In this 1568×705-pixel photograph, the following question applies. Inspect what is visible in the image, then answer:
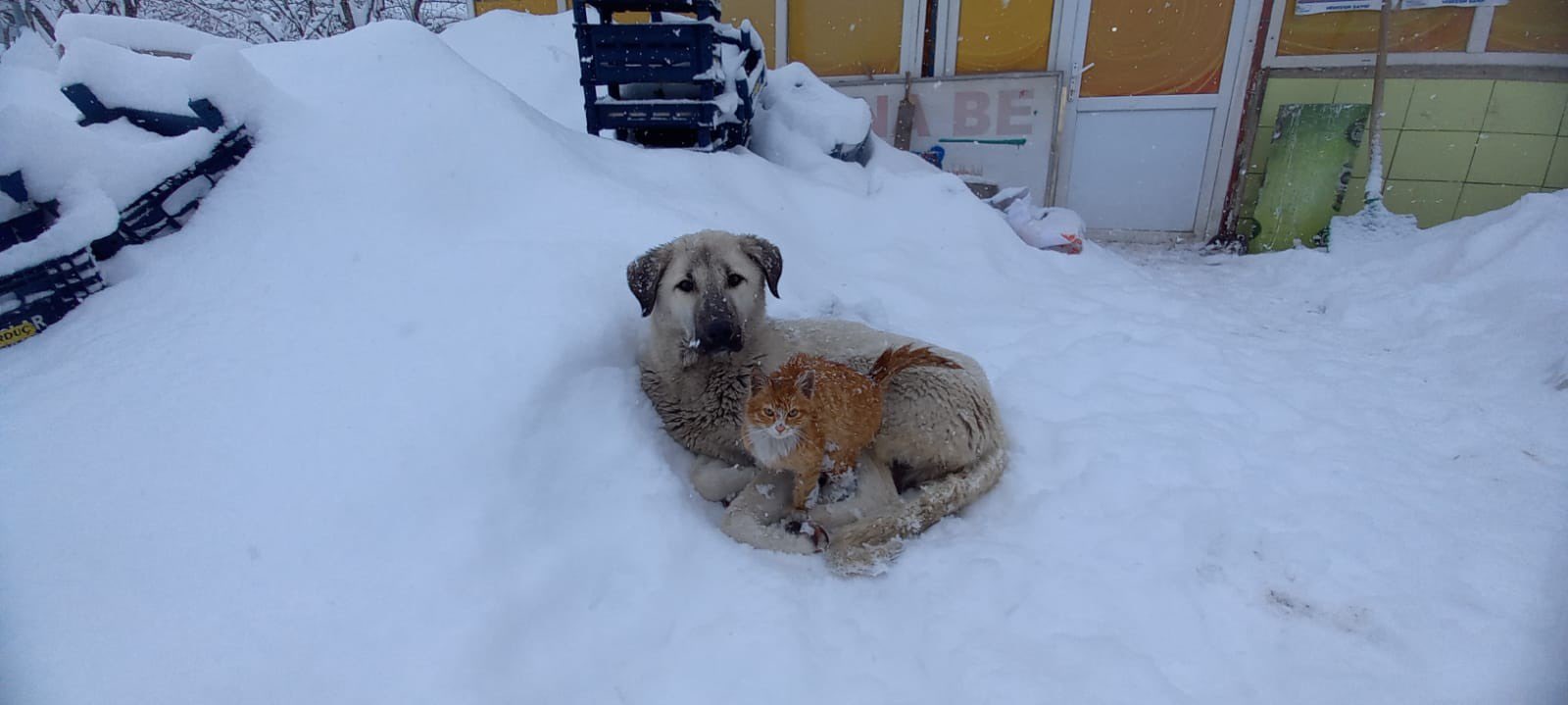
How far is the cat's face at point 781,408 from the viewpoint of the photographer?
2027 millimetres

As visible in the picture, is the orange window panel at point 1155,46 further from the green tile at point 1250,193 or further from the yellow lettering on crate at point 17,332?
the yellow lettering on crate at point 17,332

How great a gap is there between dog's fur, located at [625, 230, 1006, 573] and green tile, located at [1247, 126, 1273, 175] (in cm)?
766

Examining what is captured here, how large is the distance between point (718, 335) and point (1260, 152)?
8.68 m

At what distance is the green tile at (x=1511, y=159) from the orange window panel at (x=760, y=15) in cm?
879

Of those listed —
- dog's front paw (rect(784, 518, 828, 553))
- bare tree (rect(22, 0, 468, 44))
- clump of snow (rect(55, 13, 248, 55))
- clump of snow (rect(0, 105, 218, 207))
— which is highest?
bare tree (rect(22, 0, 468, 44))

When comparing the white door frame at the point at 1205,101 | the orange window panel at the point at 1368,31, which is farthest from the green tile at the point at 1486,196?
the white door frame at the point at 1205,101

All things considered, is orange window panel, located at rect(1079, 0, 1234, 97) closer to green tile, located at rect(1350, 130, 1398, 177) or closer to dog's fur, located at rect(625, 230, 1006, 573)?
green tile, located at rect(1350, 130, 1398, 177)

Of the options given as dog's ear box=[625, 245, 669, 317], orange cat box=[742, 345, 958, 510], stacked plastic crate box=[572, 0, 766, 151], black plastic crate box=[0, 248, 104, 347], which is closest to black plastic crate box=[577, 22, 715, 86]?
stacked plastic crate box=[572, 0, 766, 151]

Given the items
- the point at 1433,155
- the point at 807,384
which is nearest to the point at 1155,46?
the point at 1433,155

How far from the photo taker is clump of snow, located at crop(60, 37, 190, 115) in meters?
2.85

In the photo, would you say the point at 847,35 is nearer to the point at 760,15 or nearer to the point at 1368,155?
the point at 760,15

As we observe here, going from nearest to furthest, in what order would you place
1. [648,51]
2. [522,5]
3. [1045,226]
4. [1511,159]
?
[648,51] → [1045,226] → [1511,159] → [522,5]

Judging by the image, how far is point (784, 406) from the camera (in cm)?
203

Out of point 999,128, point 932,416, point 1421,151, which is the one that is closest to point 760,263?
point 932,416
